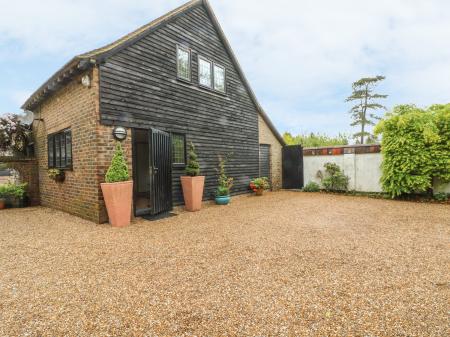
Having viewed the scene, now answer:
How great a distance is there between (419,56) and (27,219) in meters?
18.6

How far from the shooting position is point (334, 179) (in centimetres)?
1087

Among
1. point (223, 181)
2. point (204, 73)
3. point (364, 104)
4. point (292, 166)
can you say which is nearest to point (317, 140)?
point (292, 166)

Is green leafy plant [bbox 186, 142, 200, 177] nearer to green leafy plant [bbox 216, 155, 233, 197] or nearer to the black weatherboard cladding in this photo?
the black weatherboard cladding

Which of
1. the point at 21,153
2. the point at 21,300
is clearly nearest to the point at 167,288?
the point at 21,300

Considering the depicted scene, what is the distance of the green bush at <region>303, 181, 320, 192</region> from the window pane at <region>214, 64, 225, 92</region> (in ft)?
20.6

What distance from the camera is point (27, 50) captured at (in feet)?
60.8

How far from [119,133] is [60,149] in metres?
2.95

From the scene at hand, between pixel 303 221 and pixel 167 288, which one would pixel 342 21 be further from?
pixel 167 288

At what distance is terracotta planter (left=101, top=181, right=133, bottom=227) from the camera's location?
5.05 metres

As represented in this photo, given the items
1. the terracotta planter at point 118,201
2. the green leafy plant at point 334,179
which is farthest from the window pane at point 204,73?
the green leafy plant at point 334,179

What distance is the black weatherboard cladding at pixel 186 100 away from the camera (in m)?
5.86

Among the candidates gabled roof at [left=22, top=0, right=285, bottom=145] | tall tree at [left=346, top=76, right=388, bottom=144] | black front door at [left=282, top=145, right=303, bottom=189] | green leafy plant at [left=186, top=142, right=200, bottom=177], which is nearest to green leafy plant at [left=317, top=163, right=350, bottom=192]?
black front door at [left=282, top=145, right=303, bottom=189]

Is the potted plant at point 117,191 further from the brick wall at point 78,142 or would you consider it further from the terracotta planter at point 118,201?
the brick wall at point 78,142

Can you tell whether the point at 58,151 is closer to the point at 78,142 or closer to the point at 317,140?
the point at 78,142
